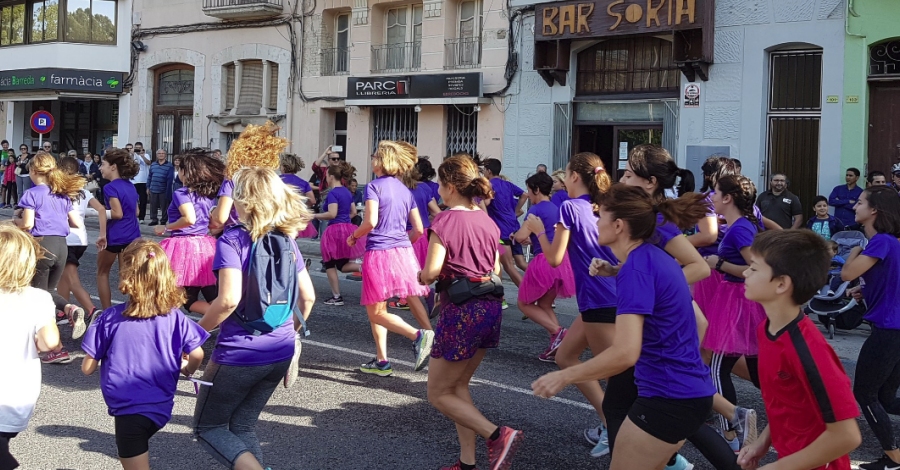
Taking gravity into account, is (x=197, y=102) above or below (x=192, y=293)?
above

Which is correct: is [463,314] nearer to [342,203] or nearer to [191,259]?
[191,259]

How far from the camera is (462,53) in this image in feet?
65.8

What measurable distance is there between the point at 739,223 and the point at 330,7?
58.4 feet

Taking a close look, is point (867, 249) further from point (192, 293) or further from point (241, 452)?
point (192, 293)

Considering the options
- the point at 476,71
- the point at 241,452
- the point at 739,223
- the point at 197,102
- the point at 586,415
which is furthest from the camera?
the point at 197,102

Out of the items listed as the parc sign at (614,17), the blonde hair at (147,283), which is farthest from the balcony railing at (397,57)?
the blonde hair at (147,283)

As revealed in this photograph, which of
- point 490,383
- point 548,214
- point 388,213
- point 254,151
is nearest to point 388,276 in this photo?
point 388,213

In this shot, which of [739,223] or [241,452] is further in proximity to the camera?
[739,223]

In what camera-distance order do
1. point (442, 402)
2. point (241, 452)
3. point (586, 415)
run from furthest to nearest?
point (586, 415), point (442, 402), point (241, 452)

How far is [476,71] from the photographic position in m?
19.5

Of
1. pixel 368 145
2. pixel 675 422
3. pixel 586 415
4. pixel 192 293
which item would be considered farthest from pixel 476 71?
pixel 675 422

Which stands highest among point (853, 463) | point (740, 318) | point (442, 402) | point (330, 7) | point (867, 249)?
point (330, 7)

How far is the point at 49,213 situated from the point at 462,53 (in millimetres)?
12986

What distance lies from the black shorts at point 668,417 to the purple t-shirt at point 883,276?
206cm
